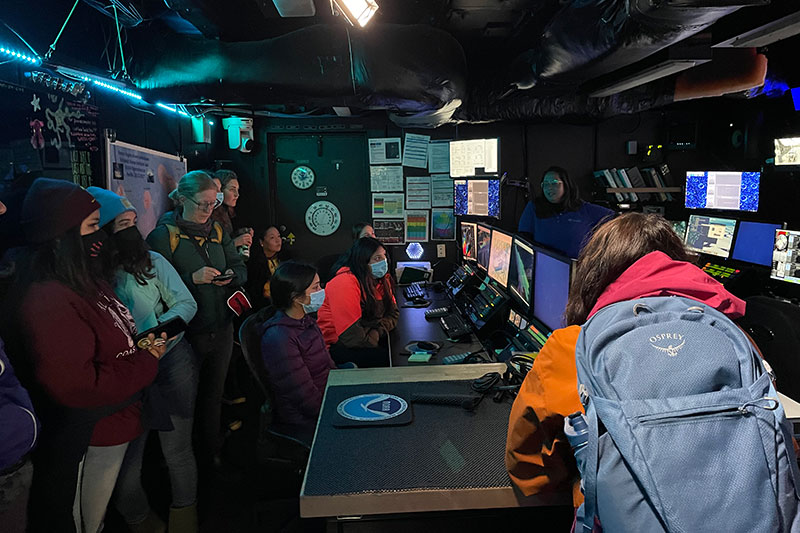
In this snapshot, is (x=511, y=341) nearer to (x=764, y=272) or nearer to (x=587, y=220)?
(x=587, y=220)

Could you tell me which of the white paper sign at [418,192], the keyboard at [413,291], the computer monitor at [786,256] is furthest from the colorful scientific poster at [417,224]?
the computer monitor at [786,256]

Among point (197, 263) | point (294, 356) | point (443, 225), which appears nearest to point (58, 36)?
point (197, 263)

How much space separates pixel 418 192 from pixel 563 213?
1718 millimetres

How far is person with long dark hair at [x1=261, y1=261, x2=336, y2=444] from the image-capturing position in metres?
1.92

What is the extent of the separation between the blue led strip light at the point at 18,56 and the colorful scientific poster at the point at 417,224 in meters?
3.40

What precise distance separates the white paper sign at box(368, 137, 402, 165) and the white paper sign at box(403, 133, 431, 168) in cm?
8

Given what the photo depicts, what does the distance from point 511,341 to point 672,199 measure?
3270 millimetres

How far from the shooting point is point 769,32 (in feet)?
6.50

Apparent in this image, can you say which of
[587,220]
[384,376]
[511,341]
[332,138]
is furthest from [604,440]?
[332,138]

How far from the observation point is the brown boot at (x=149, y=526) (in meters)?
1.84

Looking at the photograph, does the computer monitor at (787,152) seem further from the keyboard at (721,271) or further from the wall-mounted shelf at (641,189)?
the keyboard at (721,271)

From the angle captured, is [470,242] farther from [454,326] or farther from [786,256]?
[786,256]

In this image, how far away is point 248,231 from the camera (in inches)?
141

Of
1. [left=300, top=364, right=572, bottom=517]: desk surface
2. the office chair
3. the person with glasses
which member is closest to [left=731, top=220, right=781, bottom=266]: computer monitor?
the person with glasses
